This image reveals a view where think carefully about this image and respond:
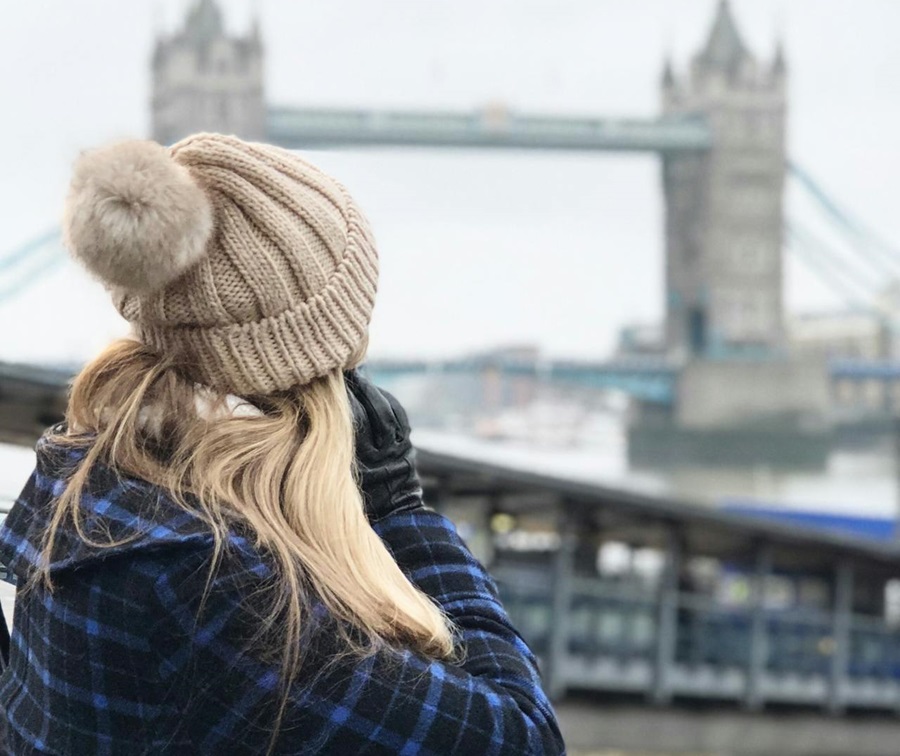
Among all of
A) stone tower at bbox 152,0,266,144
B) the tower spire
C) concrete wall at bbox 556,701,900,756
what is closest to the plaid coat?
concrete wall at bbox 556,701,900,756

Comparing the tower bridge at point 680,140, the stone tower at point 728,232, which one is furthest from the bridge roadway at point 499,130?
the stone tower at point 728,232

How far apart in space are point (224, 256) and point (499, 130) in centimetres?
3657

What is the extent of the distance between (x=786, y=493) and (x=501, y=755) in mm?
33844

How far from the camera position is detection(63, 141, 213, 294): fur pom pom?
91cm

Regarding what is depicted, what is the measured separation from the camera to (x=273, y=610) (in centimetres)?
84

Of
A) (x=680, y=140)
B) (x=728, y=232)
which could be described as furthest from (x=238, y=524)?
(x=680, y=140)

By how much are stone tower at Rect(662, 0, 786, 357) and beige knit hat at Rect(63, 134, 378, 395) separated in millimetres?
35446

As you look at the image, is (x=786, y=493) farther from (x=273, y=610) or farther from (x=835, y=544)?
(x=273, y=610)

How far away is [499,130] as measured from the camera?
3691 cm

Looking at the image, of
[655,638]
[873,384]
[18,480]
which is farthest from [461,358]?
[18,480]

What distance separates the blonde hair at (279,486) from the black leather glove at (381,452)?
24mm

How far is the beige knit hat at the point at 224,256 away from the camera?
0.92 meters

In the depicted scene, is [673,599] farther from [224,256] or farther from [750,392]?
[750,392]

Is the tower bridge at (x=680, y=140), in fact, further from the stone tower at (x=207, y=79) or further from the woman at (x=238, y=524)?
the woman at (x=238, y=524)
